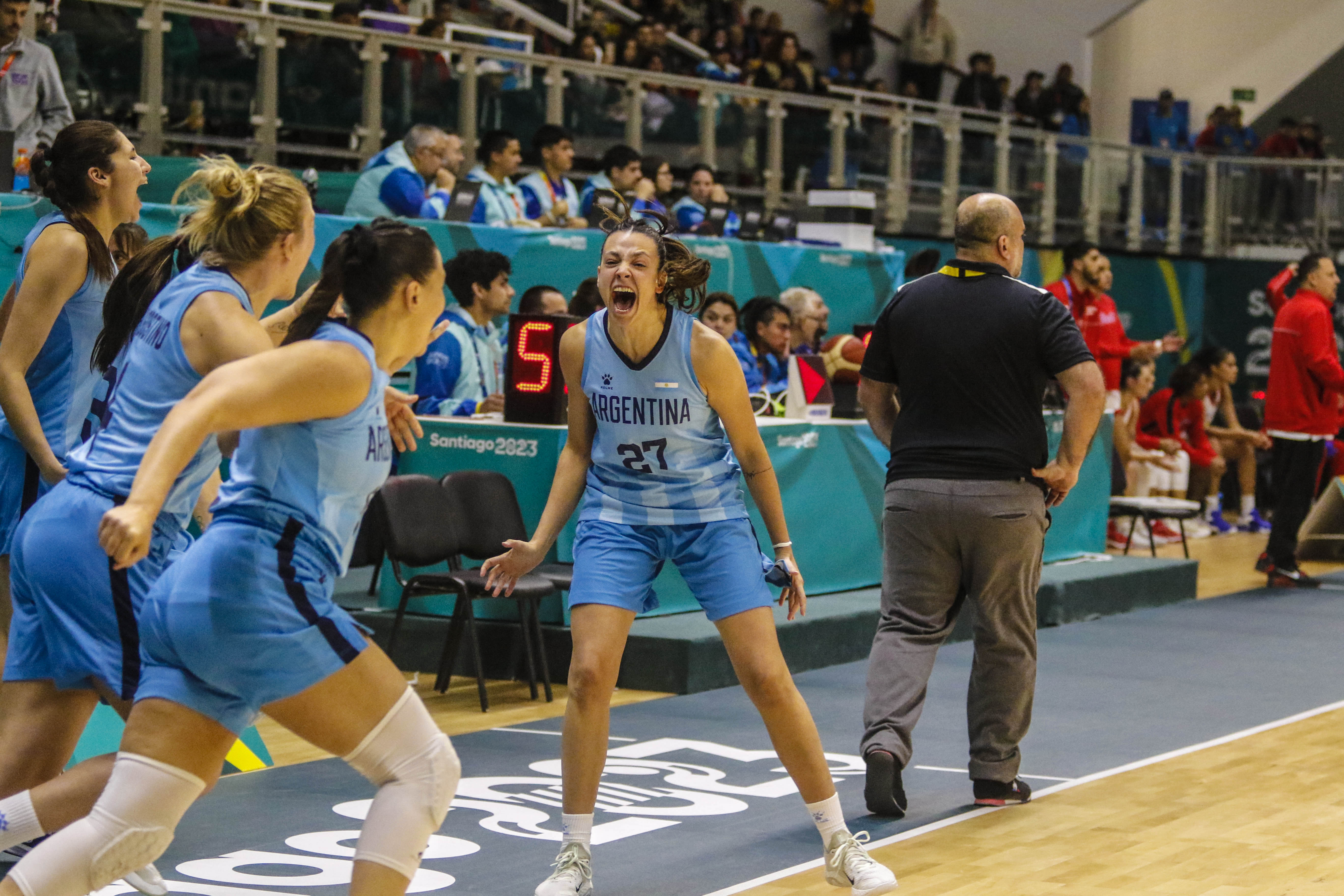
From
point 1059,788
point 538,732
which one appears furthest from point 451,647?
point 1059,788

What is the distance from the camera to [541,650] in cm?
653

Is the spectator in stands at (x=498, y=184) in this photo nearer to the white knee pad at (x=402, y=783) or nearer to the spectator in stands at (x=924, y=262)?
the spectator in stands at (x=924, y=262)

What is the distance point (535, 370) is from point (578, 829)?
3216mm

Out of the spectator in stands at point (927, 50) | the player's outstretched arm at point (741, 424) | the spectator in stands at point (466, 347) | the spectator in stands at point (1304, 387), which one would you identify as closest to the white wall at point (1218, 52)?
the spectator in stands at point (927, 50)

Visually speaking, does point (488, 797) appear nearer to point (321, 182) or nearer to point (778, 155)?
point (321, 182)

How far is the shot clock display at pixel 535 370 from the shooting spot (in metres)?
6.79

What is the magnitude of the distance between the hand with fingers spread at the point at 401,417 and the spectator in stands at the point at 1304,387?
23.1ft

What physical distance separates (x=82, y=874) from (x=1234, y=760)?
13.2ft

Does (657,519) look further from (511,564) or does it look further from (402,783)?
(402,783)

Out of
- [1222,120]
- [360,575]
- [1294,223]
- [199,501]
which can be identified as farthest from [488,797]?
[1222,120]

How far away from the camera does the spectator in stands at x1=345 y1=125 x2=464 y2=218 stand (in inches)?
348

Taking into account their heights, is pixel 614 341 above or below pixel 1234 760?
above

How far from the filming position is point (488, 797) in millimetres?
4902

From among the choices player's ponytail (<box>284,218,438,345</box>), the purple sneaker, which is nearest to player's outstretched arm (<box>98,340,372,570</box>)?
player's ponytail (<box>284,218,438,345</box>)
